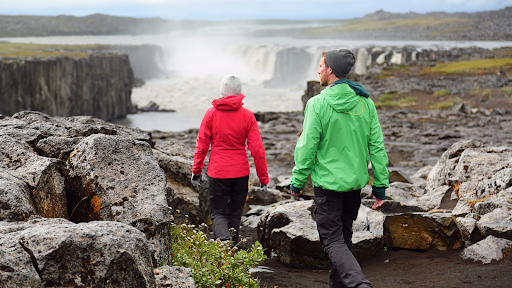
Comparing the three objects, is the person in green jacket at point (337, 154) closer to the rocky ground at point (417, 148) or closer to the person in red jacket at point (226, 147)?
the rocky ground at point (417, 148)

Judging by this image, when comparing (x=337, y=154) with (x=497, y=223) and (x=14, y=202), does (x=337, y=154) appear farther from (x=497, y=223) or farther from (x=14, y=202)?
(x=497, y=223)

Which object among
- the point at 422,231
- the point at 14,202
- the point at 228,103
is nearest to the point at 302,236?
the point at 422,231

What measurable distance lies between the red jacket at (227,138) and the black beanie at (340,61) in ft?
4.87

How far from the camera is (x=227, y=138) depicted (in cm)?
526

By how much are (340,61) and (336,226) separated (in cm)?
149

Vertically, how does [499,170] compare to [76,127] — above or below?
below

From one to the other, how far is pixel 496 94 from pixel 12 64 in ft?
104

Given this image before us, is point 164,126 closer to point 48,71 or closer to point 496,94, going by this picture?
point 48,71

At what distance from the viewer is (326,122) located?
3.93 metres

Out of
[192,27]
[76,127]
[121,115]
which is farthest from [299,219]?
[192,27]

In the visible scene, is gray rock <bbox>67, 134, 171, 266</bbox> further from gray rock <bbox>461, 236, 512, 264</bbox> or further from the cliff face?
the cliff face

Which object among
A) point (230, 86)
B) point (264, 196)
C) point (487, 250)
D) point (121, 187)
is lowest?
point (264, 196)

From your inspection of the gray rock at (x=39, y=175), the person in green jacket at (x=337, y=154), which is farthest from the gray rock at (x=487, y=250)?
the gray rock at (x=39, y=175)

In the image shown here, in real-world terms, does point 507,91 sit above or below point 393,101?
above
